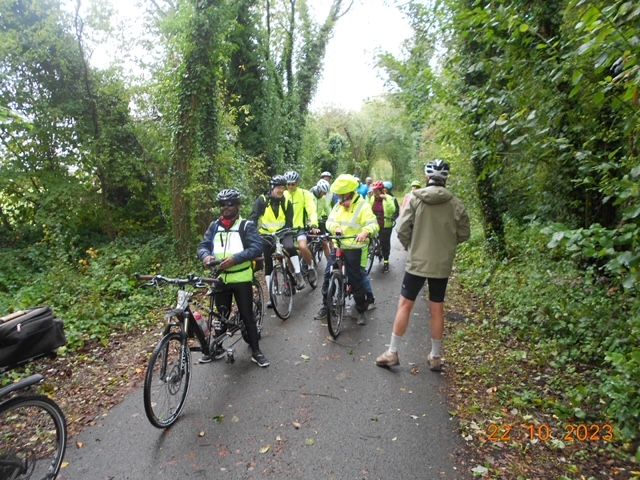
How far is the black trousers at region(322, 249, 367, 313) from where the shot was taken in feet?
19.4

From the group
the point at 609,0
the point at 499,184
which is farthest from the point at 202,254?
the point at 499,184

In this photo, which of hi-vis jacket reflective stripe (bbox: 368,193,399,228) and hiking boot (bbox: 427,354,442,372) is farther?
hi-vis jacket reflective stripe (bbox: 368,193,399,228)

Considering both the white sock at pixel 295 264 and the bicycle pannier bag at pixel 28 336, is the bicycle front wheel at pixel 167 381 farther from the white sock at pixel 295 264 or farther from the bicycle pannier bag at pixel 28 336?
the white sock at pixel 295 264

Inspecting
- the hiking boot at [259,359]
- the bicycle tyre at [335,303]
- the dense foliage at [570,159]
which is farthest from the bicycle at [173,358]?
the dense foliage at [570,159]

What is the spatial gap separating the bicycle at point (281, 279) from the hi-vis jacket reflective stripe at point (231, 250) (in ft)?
5.82

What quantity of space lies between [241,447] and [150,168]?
33.4 ft

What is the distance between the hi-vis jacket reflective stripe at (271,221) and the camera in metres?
7.02

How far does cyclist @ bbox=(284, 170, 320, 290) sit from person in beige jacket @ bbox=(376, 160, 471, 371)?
2867mm

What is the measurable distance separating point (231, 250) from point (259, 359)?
1.39 m

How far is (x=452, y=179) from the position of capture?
12.3m

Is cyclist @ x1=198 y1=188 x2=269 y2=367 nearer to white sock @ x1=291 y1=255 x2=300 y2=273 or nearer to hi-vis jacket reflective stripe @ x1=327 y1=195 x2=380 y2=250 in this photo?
hi-vis jacket reflective stripe @ x1=327 y1=195 x2=380 y2=250

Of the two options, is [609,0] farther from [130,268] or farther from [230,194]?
[130,268]

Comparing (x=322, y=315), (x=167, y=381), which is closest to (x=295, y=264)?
(x=322, y=315)

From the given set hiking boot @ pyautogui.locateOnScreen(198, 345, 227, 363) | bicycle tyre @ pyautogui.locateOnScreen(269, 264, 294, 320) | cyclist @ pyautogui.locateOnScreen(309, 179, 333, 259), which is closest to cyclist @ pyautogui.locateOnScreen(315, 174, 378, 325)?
bicycle tyre @ pyautogui.locateOnScreen(269, 264, 294, 320)
